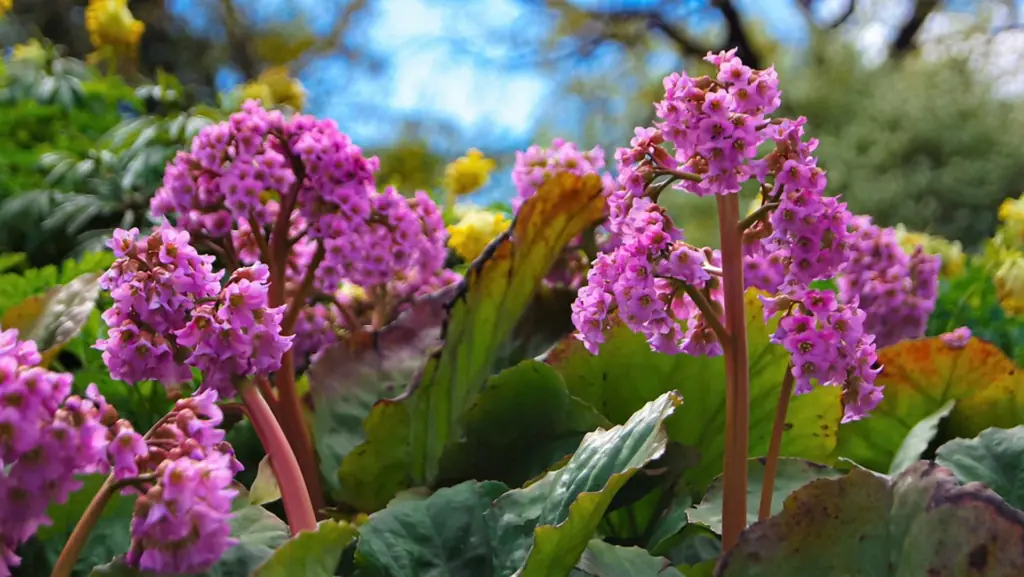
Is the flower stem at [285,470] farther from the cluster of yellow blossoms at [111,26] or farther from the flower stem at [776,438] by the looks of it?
the cluster of yellow blossoms at [111,26]

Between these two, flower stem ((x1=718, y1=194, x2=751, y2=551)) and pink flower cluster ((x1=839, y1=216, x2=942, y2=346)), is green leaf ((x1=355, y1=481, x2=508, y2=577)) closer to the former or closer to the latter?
flower stem ((x1=718, y1=194, x2=751, y2=551))

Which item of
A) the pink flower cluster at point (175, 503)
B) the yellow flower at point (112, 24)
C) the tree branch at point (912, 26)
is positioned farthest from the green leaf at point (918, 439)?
the tree branch at point (912, 26)

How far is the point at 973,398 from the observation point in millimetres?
683

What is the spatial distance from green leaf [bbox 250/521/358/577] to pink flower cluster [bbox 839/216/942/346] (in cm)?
75

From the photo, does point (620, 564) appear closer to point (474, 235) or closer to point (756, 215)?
point (756, 215)

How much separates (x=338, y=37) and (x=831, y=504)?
920 cm

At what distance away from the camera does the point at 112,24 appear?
7.71 ft

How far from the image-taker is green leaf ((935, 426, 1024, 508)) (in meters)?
0.54

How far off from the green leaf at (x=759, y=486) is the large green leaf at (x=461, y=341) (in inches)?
7.5

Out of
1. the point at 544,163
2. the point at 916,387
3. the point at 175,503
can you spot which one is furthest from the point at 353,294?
the point at 175,503

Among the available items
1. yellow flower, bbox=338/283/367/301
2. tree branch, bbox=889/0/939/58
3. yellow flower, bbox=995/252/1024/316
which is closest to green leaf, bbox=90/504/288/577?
yellow flower, bbox=338/283/367/301

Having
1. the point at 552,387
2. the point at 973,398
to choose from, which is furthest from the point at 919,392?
the point at 552,387

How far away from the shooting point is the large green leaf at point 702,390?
66cm

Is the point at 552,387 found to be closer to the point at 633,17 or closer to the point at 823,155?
the point at 823,155
